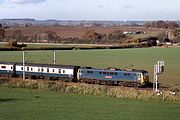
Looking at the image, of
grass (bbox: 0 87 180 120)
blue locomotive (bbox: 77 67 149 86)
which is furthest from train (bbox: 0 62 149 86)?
grass (bbox: 0 87 180 120)

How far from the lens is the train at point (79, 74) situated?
155ft

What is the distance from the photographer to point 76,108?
99.8 feet

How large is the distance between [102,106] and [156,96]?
22.7 feet

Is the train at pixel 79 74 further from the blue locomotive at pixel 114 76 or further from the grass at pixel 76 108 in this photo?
the grass at pixel 76 108

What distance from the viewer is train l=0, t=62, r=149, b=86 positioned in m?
47.1

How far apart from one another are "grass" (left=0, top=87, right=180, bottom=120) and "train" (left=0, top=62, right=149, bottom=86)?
1022cm

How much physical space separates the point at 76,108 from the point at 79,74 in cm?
2055

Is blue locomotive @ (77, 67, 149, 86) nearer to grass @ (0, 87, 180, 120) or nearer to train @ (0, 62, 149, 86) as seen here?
train @ (0, 62, 149, 86)

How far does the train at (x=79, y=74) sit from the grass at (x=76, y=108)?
10.2 m

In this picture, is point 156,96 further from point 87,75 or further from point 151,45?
point 151,45

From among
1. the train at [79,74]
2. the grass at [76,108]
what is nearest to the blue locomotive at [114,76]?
the train at [79,74]

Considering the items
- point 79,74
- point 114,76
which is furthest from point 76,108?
point 79,74

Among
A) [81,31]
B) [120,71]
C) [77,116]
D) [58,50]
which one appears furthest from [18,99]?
[81,31]

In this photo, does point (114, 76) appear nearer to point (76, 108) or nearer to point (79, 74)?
point (79, 74)
